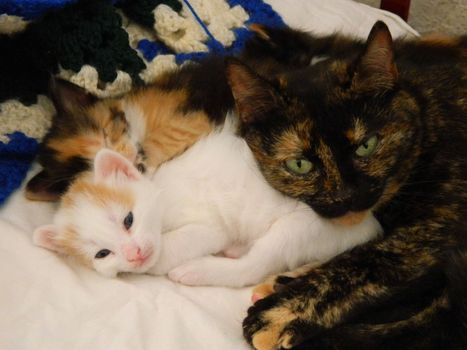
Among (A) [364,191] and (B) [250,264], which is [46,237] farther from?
(A) [364,191]

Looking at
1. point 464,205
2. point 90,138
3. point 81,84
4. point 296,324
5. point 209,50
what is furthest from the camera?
point 209,50

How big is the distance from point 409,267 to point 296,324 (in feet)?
1.01

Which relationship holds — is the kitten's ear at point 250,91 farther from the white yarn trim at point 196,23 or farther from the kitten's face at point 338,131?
the white yarn trim at point 196,23

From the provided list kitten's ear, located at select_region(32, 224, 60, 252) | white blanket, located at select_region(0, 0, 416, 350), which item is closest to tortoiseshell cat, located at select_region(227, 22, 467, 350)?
white blanket, located at select_region(0, 0, 416, 350)

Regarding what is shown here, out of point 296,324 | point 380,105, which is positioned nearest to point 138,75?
point 380,105

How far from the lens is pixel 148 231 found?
1.37 meters

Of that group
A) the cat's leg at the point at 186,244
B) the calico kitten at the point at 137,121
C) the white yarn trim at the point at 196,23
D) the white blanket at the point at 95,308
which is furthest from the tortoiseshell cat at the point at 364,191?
the white yarn trim at the point at 196,23

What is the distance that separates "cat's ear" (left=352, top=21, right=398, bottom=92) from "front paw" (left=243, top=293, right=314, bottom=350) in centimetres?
56

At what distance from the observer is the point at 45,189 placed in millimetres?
1543

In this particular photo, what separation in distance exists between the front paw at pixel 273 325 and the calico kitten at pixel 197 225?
13 cm

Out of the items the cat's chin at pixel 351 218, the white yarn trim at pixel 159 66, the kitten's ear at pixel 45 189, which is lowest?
the kitten's ear at pixel 45 189

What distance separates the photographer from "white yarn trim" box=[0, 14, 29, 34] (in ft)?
5.28

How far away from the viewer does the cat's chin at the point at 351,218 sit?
1299mm

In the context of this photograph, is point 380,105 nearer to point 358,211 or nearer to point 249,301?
point 358,211
